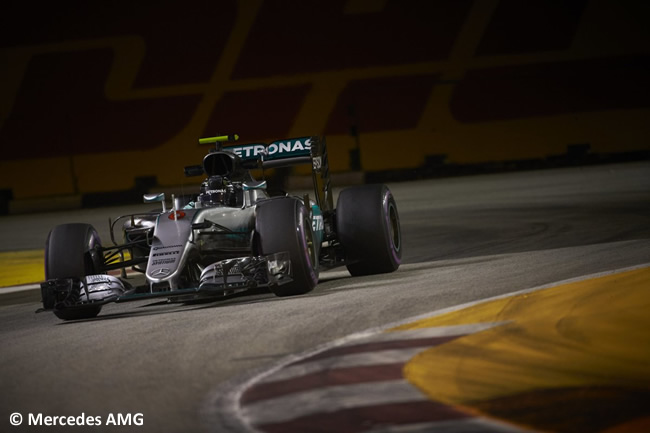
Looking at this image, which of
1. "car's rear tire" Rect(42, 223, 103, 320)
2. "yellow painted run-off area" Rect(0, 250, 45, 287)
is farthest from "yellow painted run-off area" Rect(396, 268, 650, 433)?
"yellow painted run-off area" Rect(0, 250, 45, 287)

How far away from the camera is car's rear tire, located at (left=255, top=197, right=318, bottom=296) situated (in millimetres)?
7914

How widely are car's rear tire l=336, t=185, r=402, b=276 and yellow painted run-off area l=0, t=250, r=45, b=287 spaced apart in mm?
4418

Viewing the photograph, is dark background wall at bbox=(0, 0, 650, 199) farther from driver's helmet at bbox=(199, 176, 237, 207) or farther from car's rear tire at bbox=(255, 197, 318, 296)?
car's rear tire at bbox=(255, 197, 318, 296)

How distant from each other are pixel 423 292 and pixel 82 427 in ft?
11.2

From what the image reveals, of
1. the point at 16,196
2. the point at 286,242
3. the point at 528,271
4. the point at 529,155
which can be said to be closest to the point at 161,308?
the point at 286,242

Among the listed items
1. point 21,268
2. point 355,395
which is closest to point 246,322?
point 355,395

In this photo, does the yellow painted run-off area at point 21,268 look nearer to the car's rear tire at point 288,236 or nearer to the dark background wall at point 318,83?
the car's rear tire at point 288,236

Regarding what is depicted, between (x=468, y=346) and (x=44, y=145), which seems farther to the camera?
(x=44, y=145)

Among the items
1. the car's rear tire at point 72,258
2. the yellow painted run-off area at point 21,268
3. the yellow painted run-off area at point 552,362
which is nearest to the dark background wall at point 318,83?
the yellow painted run-off area at point 21,268

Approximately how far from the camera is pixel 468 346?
5539 mm

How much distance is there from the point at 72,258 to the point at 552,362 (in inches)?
175

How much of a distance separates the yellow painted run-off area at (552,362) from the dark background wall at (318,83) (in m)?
18.1

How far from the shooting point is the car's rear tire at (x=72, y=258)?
A: 27.4 feet

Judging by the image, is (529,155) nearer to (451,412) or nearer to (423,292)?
(423,292)
